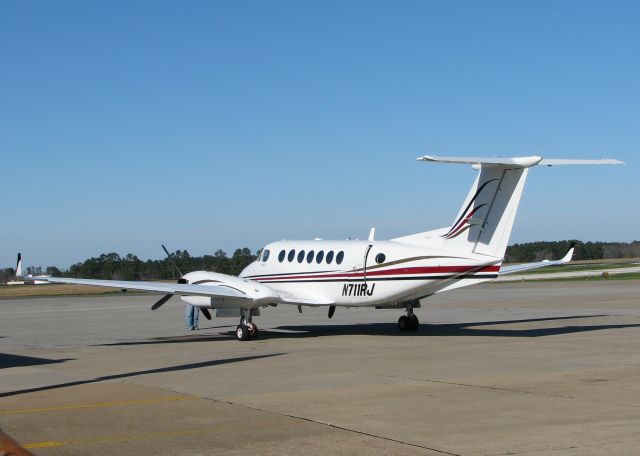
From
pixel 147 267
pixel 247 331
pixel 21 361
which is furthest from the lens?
pixel 147 267

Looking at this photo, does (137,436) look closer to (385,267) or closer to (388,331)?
(385,267)

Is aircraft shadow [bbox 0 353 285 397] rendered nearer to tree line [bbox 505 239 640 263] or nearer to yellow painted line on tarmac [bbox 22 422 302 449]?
yellow painted line on tarmac [bbox 22 422 302 449]

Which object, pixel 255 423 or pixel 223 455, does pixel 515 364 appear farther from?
pixel 223 455

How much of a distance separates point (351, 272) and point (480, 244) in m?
3.96

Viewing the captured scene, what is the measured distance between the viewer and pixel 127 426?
10.7 m

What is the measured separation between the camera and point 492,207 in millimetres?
21344

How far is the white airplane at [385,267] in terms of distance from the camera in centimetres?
2123

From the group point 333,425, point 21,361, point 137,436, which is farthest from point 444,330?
point 137,436

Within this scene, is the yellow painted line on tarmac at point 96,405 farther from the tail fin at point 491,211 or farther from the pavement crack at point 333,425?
the tail fin at point 491,211

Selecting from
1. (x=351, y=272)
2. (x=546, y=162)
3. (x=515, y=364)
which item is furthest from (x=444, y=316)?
(x=515, y=364)

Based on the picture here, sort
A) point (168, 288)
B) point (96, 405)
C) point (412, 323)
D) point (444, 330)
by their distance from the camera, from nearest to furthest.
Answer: point (96, 405) < point (168, 288) < point (412, 323) < point (444, 330)

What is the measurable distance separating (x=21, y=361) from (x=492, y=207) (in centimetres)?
1189

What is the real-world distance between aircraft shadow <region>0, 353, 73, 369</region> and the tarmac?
0.25ft

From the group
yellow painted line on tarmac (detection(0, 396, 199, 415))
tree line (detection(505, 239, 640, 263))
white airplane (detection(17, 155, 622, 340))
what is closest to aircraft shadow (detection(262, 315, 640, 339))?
white airplane (detection(17, 155, 622, 340))
